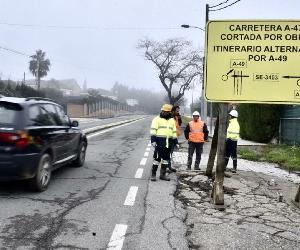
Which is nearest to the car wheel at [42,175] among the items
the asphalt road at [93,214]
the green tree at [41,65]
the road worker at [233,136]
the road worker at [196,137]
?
the asphalt road at [93,214]

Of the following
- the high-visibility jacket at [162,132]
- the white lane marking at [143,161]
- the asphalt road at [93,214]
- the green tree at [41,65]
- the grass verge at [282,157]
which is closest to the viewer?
the asphalt road at [93,214]

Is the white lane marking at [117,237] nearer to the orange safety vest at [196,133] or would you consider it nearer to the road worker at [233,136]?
the orange safety vest at [196,133]

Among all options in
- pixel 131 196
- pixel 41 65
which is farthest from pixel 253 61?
pixel 41 65

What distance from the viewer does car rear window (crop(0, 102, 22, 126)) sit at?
7312 mm

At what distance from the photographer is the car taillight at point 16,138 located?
7078 millimetres

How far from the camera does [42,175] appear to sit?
7.77 m

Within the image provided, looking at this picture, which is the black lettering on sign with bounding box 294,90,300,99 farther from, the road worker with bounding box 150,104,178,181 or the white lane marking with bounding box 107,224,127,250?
the white lane marking with bounding box 107,224,127,250

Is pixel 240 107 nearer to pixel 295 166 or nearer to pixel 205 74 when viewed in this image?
pixel 295 166

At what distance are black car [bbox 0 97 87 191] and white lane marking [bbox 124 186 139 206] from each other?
152 cm

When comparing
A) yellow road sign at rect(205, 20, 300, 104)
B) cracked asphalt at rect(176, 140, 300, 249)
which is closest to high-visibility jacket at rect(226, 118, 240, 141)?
cracked asphalt at rect(176, 140, 300, 249)

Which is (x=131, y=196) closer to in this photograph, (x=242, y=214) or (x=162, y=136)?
(x=242, y=214)

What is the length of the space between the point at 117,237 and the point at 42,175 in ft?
9.54

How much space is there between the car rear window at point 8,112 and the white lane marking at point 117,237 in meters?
Answer: 2.79

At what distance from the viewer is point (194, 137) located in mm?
11430
